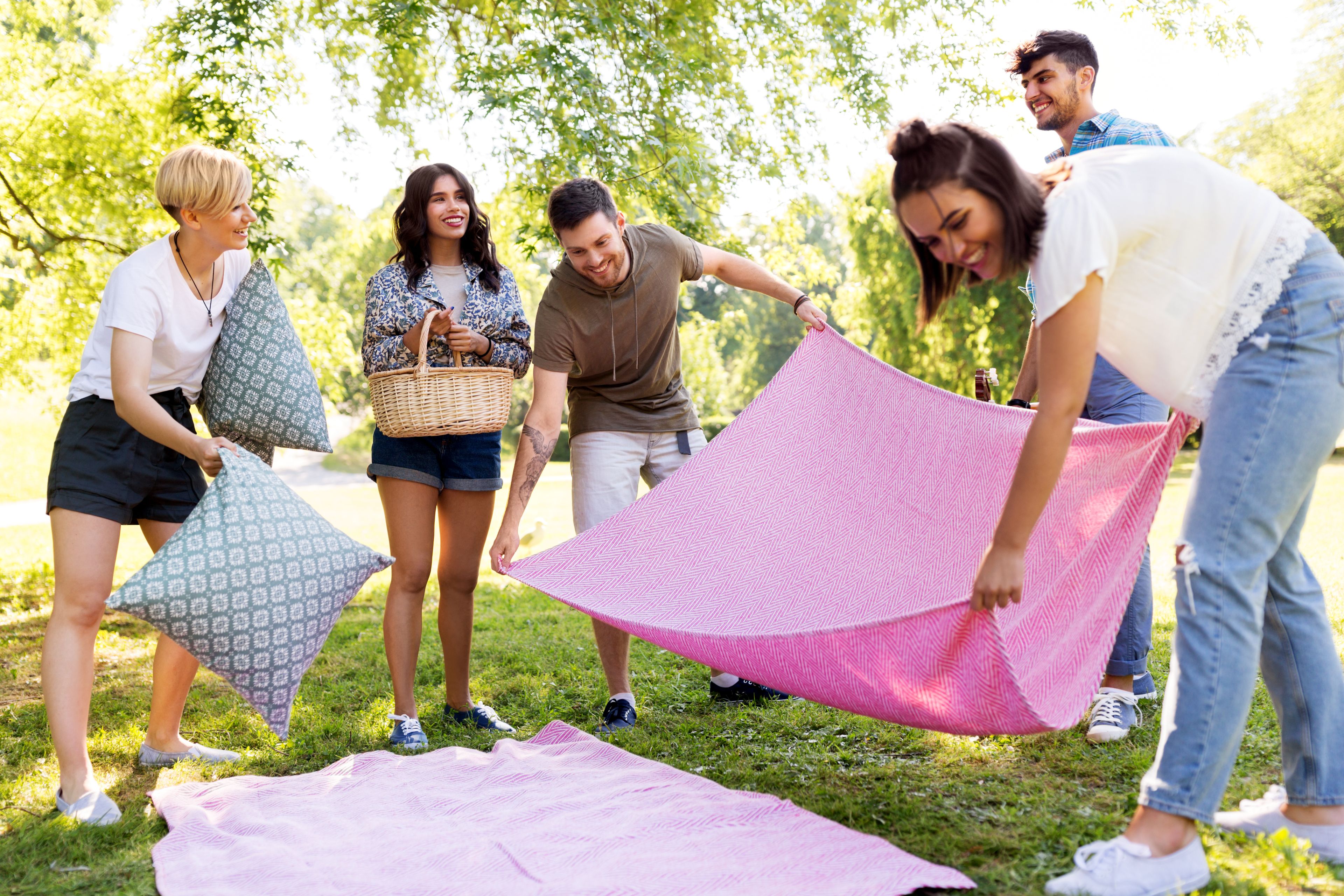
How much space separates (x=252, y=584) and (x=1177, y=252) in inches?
87.3

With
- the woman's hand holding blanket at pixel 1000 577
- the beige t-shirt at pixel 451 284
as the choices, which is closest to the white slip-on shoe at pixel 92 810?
the beige t-shirt at pixel 451 284

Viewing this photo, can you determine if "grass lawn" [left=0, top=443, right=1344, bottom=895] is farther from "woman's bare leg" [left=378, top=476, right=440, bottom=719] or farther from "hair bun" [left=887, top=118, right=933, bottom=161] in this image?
"hair bun" [left=887, top=118, right=933, bottom=161]

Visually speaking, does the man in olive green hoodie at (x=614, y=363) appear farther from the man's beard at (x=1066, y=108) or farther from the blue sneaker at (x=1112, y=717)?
the blue sneaker at (x=1112, y=717)

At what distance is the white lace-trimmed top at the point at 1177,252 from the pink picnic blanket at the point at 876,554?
35cm

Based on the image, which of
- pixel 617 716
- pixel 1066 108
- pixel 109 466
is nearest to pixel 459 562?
pixel 617 716

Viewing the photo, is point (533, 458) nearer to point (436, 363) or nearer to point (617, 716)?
point (436, 363)

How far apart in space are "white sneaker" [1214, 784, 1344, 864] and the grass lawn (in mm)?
44

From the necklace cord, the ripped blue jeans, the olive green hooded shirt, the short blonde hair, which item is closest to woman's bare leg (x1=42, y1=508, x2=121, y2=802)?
the necklace cord

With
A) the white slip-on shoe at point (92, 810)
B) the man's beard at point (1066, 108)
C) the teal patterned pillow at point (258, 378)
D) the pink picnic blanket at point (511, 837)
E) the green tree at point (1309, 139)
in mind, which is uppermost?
the green tree at point (1309, 139)

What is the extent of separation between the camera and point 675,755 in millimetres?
3186

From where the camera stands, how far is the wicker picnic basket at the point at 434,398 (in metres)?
3.12

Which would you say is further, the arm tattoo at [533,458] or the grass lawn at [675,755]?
the arm tattoo at [533,458]

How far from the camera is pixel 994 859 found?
227 cm

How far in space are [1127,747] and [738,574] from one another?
1168 mm
